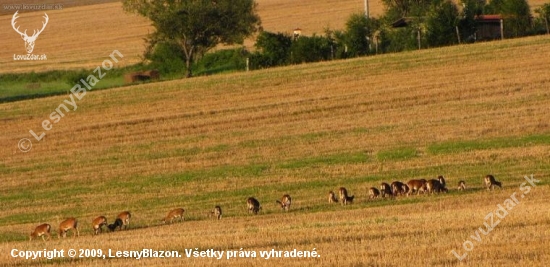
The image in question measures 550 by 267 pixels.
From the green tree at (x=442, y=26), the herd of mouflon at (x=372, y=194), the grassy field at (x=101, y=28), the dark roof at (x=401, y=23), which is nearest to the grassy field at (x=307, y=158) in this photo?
the herd of mouflon at (x=372, y=194)

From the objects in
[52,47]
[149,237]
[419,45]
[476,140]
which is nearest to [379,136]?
[476,140]

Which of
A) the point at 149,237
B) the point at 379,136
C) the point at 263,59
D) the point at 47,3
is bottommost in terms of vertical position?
the point at 149,237

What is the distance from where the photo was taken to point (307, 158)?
31.1 metres

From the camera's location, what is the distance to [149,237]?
63.9 ft

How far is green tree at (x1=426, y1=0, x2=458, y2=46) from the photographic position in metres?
53.5

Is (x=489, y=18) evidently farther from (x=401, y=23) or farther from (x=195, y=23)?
(x=195, y=23)

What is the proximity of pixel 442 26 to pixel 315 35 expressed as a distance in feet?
22.0

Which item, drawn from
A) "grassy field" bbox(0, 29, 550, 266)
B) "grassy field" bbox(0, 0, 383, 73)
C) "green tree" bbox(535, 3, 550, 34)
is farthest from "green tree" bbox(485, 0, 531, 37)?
"grassy field" bbox(0, 0, 383, 73)

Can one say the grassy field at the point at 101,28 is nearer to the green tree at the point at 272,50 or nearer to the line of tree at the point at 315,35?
the line of tree at the point at 315,35

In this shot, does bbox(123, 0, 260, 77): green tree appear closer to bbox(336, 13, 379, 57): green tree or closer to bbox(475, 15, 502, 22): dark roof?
bbox(336, 13, 379, 57): green tree

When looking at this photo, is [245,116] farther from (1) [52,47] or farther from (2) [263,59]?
(1) [52,47]

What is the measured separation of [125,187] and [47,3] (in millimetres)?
69993

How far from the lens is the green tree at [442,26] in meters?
53.5

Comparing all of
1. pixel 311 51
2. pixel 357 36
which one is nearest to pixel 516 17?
pixel 357 36
